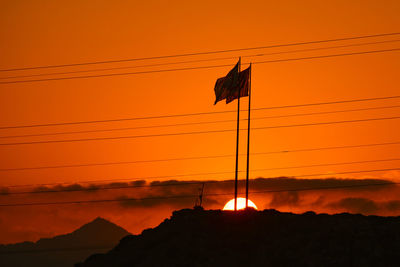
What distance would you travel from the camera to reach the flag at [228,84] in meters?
79.4

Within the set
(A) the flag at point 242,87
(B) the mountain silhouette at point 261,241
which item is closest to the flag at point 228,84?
(A) the flag at point 242,87

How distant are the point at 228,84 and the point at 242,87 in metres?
1.64

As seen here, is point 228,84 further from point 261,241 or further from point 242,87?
point 261,241

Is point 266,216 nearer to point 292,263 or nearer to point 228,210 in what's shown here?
point 228,210

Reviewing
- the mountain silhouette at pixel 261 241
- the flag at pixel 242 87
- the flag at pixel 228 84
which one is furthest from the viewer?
the flag at pixel 228 84

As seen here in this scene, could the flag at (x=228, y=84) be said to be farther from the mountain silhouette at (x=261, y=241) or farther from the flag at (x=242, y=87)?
the mountain silhouette at (x=261, y=241)

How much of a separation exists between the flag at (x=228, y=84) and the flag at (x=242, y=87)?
10.4 inches

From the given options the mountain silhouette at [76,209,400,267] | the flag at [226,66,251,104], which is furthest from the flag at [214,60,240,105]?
the mountain silhouette at [76,209,400,267]

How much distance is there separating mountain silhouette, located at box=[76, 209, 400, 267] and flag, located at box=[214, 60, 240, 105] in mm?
17084

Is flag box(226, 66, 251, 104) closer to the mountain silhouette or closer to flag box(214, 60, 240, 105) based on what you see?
flag box(214, 60, 240, 105)

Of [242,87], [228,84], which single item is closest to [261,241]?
[242,87]

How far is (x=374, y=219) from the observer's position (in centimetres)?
8281

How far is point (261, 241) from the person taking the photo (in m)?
83.8

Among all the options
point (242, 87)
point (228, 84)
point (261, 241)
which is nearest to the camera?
point (242, 87)
